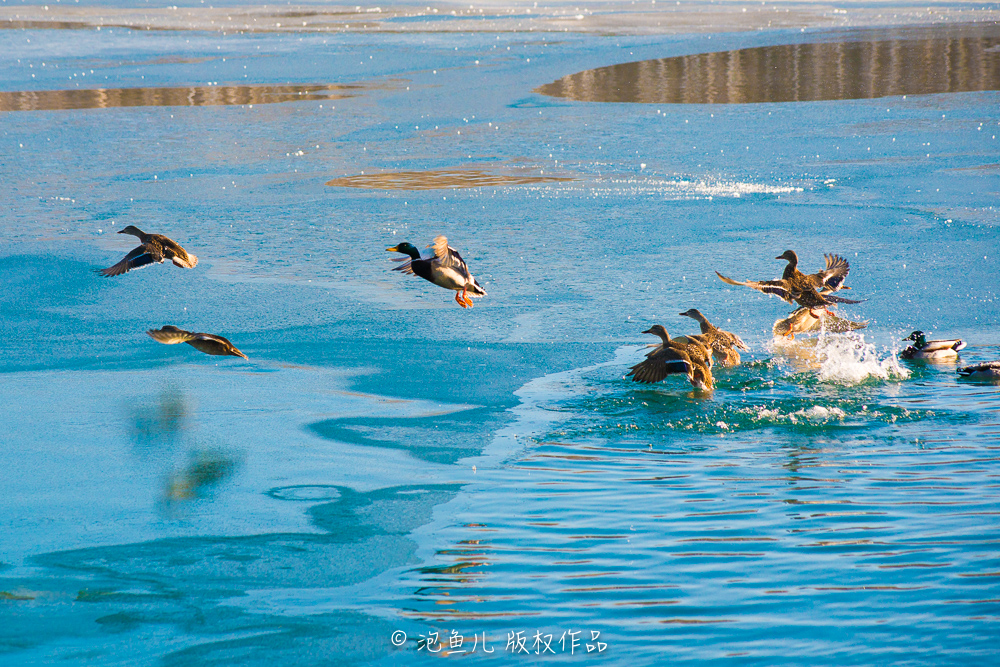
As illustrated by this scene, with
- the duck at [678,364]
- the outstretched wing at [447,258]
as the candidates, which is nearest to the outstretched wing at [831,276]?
the duck at [678,364]

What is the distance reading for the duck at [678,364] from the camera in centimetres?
569

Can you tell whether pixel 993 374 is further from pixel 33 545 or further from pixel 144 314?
pixel 144 314

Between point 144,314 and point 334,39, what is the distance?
647 inches

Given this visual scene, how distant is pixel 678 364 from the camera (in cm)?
568

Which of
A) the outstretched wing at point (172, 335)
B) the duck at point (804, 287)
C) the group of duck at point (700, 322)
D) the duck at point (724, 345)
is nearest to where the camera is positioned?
the outstretched wing at point (172, 335)

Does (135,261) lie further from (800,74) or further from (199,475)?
(800,74)

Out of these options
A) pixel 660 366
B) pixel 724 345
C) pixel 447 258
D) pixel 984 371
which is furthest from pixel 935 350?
pixel 447 258

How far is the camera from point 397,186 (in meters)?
10.8

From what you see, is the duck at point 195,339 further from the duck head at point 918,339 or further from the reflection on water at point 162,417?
the duck head at point 918,339

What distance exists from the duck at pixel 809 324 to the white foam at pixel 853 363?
13cm

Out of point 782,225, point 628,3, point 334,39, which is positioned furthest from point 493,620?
point 628,3

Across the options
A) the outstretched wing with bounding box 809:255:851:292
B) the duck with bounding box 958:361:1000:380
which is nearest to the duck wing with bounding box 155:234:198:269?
the outstretched wing with bounding box 809:255:851:292

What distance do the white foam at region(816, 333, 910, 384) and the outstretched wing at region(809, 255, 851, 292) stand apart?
340 mm

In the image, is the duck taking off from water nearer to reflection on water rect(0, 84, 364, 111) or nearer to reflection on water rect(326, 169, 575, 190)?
reflection on water rect(326, 169, 575, 190)
